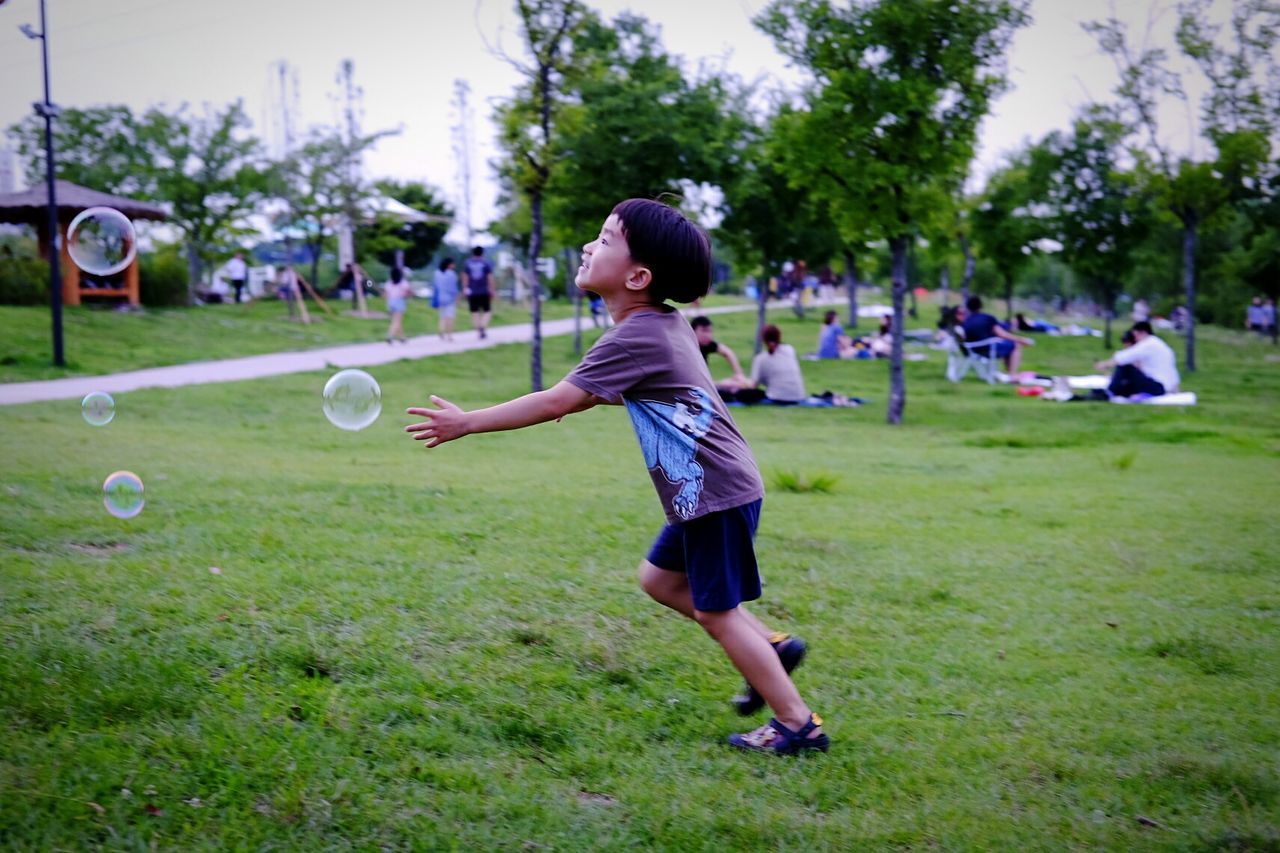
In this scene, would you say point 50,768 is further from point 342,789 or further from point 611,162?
point 611,162

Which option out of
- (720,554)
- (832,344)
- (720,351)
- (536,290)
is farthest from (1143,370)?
(720,554)

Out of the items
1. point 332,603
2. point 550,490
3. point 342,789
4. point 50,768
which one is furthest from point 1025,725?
point 550,490

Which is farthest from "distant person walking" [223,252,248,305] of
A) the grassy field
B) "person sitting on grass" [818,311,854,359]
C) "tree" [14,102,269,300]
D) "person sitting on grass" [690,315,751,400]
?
the grassy field

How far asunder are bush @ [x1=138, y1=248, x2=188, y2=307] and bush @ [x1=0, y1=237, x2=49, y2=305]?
9.00 ft

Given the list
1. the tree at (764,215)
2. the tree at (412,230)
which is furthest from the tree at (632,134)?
the tree at (412,230)

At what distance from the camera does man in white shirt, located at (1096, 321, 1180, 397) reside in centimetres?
1838

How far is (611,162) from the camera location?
20250 millimetres

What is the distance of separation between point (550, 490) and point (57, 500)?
131 inches

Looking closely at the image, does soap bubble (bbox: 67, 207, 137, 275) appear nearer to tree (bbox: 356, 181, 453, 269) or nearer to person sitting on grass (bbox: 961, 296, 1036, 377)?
person sitting on grass (bbox: 961, 296, 1036, 377)

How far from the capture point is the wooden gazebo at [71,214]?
25609 mm

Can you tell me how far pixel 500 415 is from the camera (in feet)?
11.7

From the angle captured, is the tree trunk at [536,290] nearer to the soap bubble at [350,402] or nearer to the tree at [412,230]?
the soap bubble at [350,402]

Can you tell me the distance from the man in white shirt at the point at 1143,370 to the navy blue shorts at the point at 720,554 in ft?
53.9

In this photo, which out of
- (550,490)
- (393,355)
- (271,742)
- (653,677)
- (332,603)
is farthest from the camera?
(393,355)
